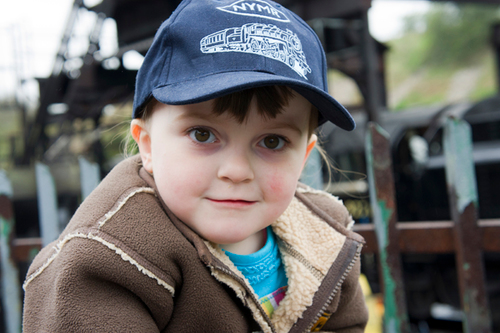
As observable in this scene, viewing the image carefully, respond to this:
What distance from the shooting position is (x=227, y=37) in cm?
90

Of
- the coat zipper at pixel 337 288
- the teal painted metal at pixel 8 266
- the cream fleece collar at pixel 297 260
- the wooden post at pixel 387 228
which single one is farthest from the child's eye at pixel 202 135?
the teal painted metal at pixel 8 266

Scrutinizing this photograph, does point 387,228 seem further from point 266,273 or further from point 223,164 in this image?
point 223,164

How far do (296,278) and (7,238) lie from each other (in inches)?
82.4

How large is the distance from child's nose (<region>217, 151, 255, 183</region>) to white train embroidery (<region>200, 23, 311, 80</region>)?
0.80 ft

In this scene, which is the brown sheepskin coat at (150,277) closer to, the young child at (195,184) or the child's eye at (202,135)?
the young child at (195,184)

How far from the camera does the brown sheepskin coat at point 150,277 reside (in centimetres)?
83

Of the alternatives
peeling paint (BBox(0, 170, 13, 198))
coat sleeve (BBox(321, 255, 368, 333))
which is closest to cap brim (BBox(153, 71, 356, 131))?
coat sleeve (BBox(321, 255, 368, 333))

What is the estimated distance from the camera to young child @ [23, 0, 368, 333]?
845 millimetres

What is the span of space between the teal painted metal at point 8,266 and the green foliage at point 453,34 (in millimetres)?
40654

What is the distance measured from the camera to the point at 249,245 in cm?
118

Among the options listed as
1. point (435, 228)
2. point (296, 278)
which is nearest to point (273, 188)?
point (296, 278)

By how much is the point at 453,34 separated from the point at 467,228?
141 feet

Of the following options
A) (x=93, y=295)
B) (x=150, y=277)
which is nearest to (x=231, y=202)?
(x=150, y=277)

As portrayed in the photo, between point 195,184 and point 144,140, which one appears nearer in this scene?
point 195,184
